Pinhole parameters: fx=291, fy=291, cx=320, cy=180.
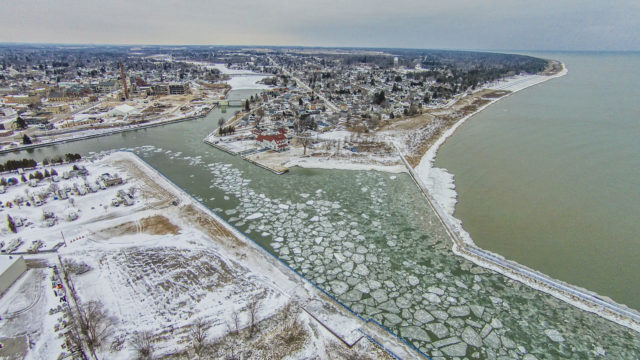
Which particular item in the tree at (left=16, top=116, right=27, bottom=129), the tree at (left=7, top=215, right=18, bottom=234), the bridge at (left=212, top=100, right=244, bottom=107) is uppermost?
the bridge at (left=212, top=100, right=244, bottom=107)

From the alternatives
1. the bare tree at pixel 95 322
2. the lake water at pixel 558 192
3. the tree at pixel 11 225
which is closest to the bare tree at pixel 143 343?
the bare tree at pixel 95 322

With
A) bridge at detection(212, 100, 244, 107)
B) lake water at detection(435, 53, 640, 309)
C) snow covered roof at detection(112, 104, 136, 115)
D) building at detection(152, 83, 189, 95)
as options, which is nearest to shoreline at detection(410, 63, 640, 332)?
lake water at detection(435, 53, 640, 309)

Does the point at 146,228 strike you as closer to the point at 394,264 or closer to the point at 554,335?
the point at 394,264

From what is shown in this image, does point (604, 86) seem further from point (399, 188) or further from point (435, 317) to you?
point (435, 317)

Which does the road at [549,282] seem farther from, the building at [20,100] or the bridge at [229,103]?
the building at [20,100]

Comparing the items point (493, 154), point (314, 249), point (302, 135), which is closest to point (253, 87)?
point (302, 135)

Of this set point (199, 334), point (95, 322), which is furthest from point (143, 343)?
point (95, 322)

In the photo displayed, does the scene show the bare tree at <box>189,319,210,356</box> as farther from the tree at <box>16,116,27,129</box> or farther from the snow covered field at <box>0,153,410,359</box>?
the tree at <box>16,116,27,129</box>
